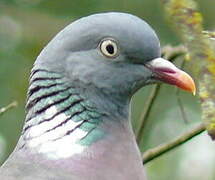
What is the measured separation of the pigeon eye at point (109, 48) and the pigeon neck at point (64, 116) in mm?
150

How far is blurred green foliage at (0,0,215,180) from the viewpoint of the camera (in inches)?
285

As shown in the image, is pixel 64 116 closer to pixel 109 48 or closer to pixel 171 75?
pixel 109 48

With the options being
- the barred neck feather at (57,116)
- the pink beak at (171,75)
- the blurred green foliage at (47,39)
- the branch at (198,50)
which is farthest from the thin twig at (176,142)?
the blurred green foliage at (47,39)

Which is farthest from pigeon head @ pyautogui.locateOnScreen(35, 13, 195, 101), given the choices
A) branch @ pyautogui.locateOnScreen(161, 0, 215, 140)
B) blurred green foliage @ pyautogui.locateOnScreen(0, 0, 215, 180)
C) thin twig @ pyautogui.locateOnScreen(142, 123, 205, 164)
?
blurred green foliage @ pyautogui.locateOnScreen(0, 0, 215, 180)

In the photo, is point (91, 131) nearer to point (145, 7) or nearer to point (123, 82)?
point (123, 82)

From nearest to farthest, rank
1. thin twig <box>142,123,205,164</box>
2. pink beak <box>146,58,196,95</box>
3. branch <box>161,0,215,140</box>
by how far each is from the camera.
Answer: branch <box>161,0,215,140</box> → pink beak <box>146,58,196,95</box> → thin twig <box>142,123,205,164</box>

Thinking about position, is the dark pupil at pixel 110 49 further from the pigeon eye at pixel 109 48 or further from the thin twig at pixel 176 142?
the thin twig at pixel 176 142

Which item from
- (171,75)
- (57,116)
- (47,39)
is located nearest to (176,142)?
(171,75)

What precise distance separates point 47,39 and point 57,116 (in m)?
3.18

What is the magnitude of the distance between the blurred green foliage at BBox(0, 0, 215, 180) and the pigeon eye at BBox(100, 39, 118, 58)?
313cm

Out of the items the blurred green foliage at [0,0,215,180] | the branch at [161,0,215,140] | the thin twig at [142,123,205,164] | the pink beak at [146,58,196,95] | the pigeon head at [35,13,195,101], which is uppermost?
the branch at [161,0,215,140]

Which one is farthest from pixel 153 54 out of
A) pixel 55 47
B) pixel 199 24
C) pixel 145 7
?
pixel 145 7

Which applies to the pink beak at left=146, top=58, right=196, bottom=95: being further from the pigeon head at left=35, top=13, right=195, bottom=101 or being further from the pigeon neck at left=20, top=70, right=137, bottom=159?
the pigeon neck at left=20, top=70, right=137, bottom=159

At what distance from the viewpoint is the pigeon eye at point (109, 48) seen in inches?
154
